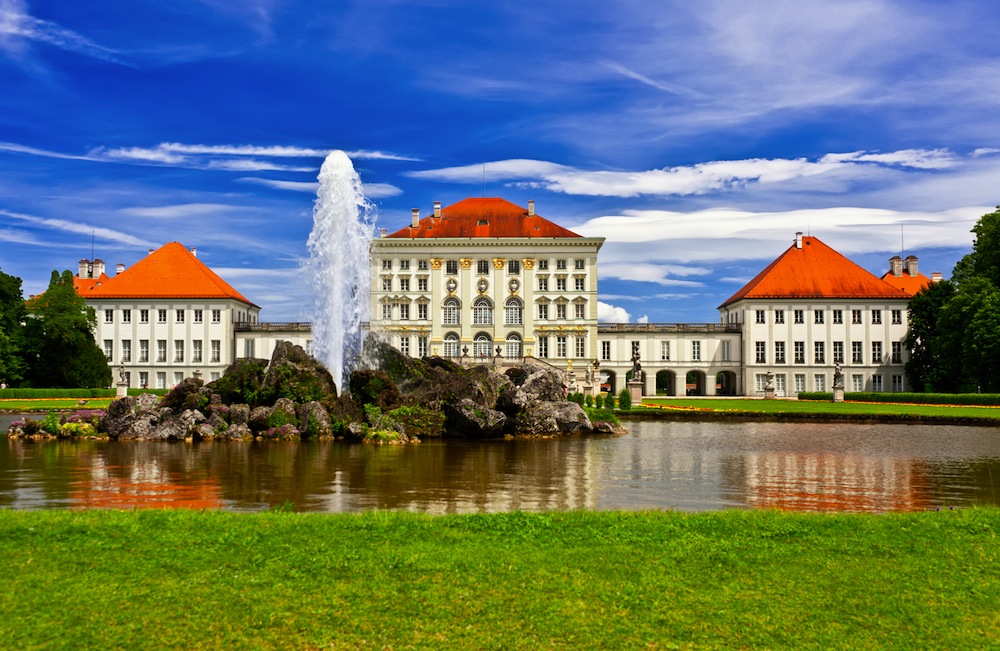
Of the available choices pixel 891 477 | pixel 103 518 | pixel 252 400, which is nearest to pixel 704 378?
pixel 252 400

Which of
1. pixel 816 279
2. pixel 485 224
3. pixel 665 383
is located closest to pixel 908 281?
pixel 816 279

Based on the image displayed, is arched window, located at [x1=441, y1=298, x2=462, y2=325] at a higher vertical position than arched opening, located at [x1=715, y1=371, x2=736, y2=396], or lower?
higher

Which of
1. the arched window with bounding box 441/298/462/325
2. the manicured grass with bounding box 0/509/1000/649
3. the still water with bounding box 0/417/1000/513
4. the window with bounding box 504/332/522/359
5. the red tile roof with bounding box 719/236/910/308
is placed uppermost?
the red tile roof with bounding box 719/236/910/308

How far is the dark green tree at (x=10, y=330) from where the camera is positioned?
186 feet

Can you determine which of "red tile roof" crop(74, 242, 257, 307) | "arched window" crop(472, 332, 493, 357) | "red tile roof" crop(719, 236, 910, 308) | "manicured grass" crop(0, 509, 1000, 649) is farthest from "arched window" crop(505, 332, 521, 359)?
"manicured grass" crop(0, 509, 1000, 649)

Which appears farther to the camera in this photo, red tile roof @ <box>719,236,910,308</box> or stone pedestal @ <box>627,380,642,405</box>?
red tile roof @ <box>719,236,910,308</box>

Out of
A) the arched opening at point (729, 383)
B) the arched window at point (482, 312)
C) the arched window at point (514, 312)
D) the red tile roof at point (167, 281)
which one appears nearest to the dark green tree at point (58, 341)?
the red tile roof at point (167, 281)

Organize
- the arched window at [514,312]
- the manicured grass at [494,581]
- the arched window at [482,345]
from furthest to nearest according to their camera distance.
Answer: the arched window at [514,312]
the arched window at [482,345]
the manicured grass at [494,581]

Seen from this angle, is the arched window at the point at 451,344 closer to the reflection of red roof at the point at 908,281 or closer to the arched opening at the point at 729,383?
the arched opening at the point at 729,383

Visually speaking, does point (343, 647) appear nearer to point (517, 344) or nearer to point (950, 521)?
point (950, 521)

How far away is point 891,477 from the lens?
18.3 metres

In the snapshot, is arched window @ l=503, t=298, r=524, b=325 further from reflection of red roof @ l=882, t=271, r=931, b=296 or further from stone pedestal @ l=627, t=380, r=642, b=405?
reflection of red roof @ l=882, t=271, r=931, b=296

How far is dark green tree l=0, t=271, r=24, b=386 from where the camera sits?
5669 cm

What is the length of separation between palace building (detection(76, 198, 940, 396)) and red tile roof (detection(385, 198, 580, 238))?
0.14 metres
